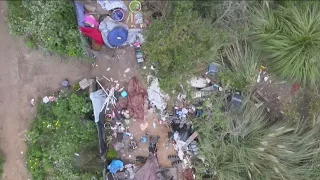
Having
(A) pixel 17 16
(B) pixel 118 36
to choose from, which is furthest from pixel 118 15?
(A) pixel 17 16

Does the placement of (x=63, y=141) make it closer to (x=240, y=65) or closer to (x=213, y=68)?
(x=213, y=68)

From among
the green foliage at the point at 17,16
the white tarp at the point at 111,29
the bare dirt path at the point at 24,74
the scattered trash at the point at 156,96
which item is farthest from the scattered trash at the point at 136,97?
the green foliage at the point at 17,16

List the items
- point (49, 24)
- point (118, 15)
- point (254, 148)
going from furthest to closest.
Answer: point (118, 15), point (254, 148), point (49, 24)

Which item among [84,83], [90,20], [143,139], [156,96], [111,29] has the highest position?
[90,20]

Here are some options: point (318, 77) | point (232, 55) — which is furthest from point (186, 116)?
point (318, 77)

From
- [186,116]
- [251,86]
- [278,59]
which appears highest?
[278,59]

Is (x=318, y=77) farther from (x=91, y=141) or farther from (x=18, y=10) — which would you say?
(x=18, y=10)

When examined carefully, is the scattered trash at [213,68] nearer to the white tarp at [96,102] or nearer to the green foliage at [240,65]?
the green foliage at [240,65]
